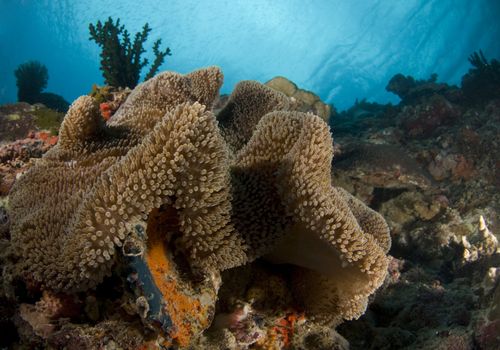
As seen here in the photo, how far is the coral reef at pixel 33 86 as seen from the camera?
535 inches

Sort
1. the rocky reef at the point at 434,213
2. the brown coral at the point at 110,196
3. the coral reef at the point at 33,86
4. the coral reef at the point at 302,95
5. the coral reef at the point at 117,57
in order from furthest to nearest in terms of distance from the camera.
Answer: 1. the coral reef at the point at 33,86
2. the coral reef at the point at 302,95
3. the coral reef at the point at 117,57
4. the rocky reef at the point at 434,213
5. the brown coral at the point at 110,196

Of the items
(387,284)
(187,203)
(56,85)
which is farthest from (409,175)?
(56,85)

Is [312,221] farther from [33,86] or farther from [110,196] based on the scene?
[33,86]

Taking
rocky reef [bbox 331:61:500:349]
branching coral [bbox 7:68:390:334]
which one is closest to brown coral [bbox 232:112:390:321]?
branching coral [bbox 7:68:390:334]

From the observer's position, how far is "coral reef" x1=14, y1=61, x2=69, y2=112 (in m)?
13.6

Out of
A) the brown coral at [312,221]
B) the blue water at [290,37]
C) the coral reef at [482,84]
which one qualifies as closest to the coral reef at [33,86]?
the brown coral at [312,221]

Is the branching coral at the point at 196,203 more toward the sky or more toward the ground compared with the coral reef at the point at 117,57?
more toward the ground

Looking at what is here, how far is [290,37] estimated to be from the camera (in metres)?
70.6

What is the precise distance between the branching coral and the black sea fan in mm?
13932

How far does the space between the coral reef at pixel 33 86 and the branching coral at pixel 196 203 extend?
12481mm

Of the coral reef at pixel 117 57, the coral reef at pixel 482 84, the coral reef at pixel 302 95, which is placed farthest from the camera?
the coral reef at pixel 482 84

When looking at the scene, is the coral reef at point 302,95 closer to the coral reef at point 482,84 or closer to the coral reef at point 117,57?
the coral reef at point 117,57

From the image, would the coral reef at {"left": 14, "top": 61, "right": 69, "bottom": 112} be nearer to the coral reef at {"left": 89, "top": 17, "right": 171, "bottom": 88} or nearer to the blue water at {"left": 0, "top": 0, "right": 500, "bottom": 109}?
the coral reef at {"left": 89, "top": 17, "right": 171, "bottom": 88}

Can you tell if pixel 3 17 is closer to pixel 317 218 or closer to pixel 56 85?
pixel 56 85
